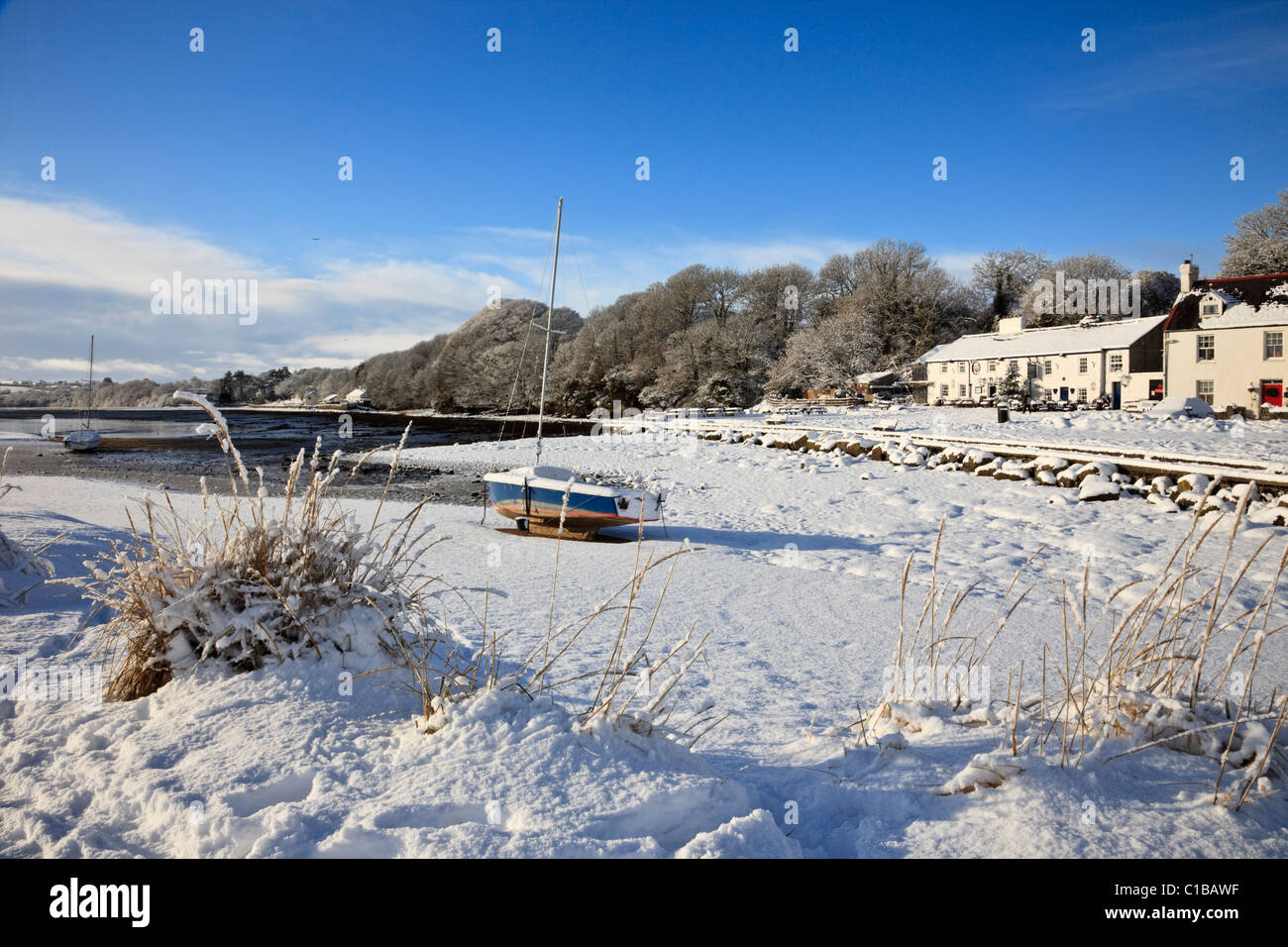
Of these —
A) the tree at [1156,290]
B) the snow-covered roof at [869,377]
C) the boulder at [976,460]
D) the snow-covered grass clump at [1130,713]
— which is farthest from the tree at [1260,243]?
the snow-covered grass clump at [1130,713]

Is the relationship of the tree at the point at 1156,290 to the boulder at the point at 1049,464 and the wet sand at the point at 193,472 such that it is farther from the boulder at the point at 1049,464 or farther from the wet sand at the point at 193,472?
the wet sand at the point at 193,472

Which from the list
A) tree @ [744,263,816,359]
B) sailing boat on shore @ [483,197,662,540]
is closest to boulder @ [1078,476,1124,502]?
sailing boat on shore @ [483,197,662,540]

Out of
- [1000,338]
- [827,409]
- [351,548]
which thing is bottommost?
[351,548]

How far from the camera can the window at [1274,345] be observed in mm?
27969

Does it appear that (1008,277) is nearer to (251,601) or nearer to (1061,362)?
(1061,362)

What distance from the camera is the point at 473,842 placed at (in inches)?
70.0

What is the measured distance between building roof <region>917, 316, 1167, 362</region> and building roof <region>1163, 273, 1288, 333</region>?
13.7 ft

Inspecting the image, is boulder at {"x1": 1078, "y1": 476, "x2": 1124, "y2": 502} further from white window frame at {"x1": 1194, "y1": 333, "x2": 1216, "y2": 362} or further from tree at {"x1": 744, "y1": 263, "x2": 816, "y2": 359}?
tree at {"x1": 744, "y1": 263, "x2": 816, "y2": 359}

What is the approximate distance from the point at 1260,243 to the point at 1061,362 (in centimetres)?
1534

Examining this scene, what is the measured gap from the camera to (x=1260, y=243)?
137 ft

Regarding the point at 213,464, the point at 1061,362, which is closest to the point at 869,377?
the point at 1061,362

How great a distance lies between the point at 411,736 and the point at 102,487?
774 inches
